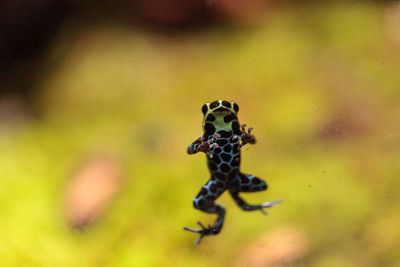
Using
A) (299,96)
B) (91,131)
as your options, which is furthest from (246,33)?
(91,131)

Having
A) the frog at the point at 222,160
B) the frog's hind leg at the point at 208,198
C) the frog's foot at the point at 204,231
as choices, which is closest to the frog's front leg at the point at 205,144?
the frog at the point at 222,160

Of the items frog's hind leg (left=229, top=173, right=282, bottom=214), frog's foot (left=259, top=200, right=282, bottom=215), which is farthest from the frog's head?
frog's foot (left=259, top=200, right=282, bottom=215)

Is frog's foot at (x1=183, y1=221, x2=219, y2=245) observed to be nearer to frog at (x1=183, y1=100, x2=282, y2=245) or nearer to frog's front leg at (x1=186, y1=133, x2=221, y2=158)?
frog at (x1=183, y1=100, x2=282, y2=245)

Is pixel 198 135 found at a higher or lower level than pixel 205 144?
higher

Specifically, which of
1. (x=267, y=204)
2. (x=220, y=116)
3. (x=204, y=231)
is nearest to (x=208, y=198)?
(x=204, y=231)

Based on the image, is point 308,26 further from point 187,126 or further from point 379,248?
point 379,248

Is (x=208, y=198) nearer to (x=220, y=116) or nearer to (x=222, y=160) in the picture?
(x=222, y=160)

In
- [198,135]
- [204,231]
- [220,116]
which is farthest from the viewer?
[198,135]
